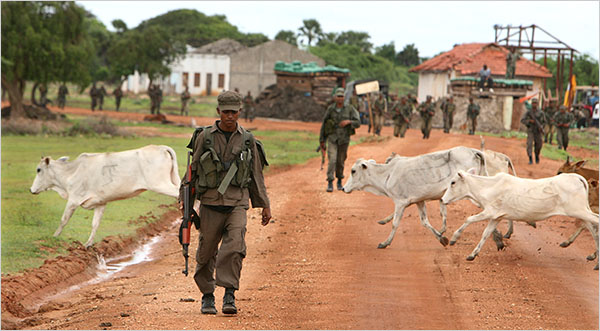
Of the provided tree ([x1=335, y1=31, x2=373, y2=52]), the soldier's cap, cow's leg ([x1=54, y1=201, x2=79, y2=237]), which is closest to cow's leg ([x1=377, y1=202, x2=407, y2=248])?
cow's leg ([x1=54, y1=201, x2=79, y2=237])

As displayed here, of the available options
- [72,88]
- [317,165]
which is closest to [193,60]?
[72,88]

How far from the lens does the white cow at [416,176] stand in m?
12.8

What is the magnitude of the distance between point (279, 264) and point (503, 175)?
10.4ft

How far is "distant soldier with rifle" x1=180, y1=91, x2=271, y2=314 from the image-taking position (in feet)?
26.8

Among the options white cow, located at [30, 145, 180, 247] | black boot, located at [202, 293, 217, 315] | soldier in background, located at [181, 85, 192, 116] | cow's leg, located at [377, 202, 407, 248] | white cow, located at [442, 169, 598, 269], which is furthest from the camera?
soldier in background, located at [181, 85, 192, 116]

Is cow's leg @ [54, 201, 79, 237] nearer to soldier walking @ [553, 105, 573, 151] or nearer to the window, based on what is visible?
soldier walking @ [553, 105, 573, 151]

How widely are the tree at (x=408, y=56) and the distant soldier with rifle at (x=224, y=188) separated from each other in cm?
9509

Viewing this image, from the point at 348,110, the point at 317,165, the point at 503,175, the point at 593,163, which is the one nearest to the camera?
the point at 503,175

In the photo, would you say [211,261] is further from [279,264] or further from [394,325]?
[279,264]

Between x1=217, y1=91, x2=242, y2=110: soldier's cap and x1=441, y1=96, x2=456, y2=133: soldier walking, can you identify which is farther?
x1=441, y1=96, x2=456, y2=133: soldier walking

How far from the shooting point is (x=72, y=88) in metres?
83.4

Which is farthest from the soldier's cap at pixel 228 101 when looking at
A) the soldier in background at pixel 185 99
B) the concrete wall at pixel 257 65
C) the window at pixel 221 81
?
the window at pixel 221 81

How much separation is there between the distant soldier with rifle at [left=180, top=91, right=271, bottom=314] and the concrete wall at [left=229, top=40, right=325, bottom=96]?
65008 mm

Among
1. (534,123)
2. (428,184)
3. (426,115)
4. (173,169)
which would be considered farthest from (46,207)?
(426,115)
